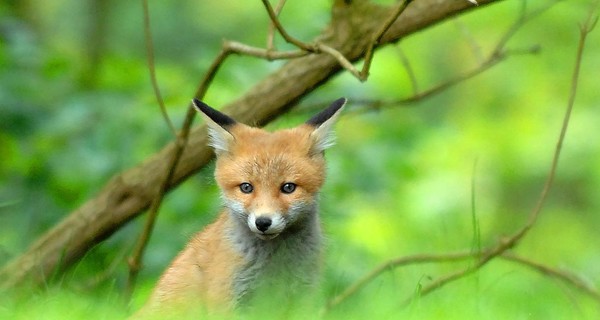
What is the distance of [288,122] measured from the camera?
25.0ft

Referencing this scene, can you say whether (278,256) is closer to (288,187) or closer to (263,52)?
(288,187)

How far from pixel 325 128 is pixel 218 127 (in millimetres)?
529

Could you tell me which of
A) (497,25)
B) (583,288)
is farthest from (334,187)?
(497,25)

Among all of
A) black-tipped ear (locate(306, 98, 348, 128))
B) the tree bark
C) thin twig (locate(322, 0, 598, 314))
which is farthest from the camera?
the tree bark

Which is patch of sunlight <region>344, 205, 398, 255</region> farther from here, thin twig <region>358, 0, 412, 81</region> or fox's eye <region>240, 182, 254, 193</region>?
fox's eye <region>240, 182, 254, 193</region>

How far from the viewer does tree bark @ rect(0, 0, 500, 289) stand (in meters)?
6.03

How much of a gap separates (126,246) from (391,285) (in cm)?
250

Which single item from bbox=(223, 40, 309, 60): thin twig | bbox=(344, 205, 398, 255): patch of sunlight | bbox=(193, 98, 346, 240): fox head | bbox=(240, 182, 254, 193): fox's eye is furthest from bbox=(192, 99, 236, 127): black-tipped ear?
bbox=(344, 205, 398, 255): patch of sunlight

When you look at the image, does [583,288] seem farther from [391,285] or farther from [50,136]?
[50,136]

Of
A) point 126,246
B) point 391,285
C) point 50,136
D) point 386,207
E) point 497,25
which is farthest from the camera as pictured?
point 497,25

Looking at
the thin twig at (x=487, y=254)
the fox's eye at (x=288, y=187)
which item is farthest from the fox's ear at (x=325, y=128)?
the thin twig at (x=487, y=254)

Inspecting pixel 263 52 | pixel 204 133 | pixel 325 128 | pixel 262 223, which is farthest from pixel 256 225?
pixel 204 133

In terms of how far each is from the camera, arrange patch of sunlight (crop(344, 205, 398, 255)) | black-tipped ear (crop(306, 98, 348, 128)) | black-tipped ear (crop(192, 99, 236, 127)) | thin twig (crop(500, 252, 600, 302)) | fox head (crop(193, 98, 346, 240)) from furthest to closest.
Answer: patch of sunlight (crop(344, 205, 398, 255)), thin twig (crop(500, 252, 600, 302)), black-tipped ear (crop(306, 98, 348, 128)), black-tipped ear (crop(192, 99, 236, 127)), fox head (crop(193, 98, 346, 240))

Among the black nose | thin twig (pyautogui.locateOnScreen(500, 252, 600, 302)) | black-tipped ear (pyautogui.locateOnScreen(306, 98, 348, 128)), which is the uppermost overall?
black-tipped ear (pyautogui.locateOnScreen(306, 98, 348, 128))
